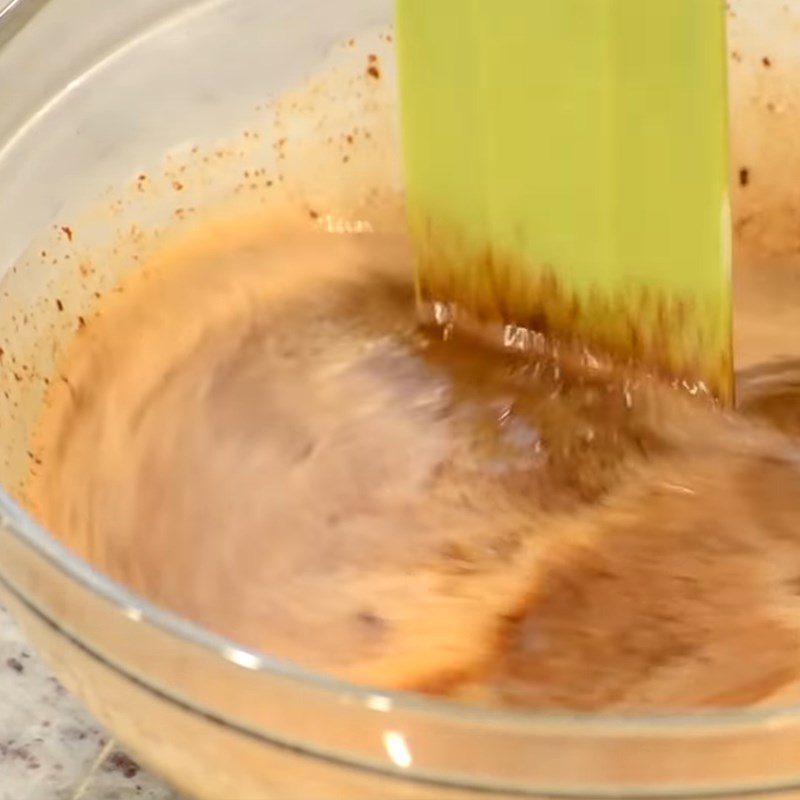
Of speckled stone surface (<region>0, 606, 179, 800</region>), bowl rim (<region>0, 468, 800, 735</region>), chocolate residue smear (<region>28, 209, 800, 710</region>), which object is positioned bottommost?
speckled stone surface (<region>0, 606, 179, 800</region>)

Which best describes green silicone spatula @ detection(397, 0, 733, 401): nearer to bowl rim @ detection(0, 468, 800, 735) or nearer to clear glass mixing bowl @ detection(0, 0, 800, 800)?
clear glass mixing bowl @ detection(0, 0, 800, 800)

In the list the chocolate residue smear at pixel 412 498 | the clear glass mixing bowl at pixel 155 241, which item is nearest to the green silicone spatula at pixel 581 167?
the chocolate residue smear at pixel 412 498

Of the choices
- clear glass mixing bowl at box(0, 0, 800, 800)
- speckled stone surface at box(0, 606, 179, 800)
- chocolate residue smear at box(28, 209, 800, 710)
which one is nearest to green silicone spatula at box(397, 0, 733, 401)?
chocolate residue smear at box(28, 209, 800, 710)

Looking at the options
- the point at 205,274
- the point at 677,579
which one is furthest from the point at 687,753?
the point at 205,274

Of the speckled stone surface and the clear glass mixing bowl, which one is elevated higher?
the clear glass mixing bowl

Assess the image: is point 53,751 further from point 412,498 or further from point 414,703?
point 414,703

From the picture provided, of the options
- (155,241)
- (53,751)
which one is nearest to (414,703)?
(53,751)
